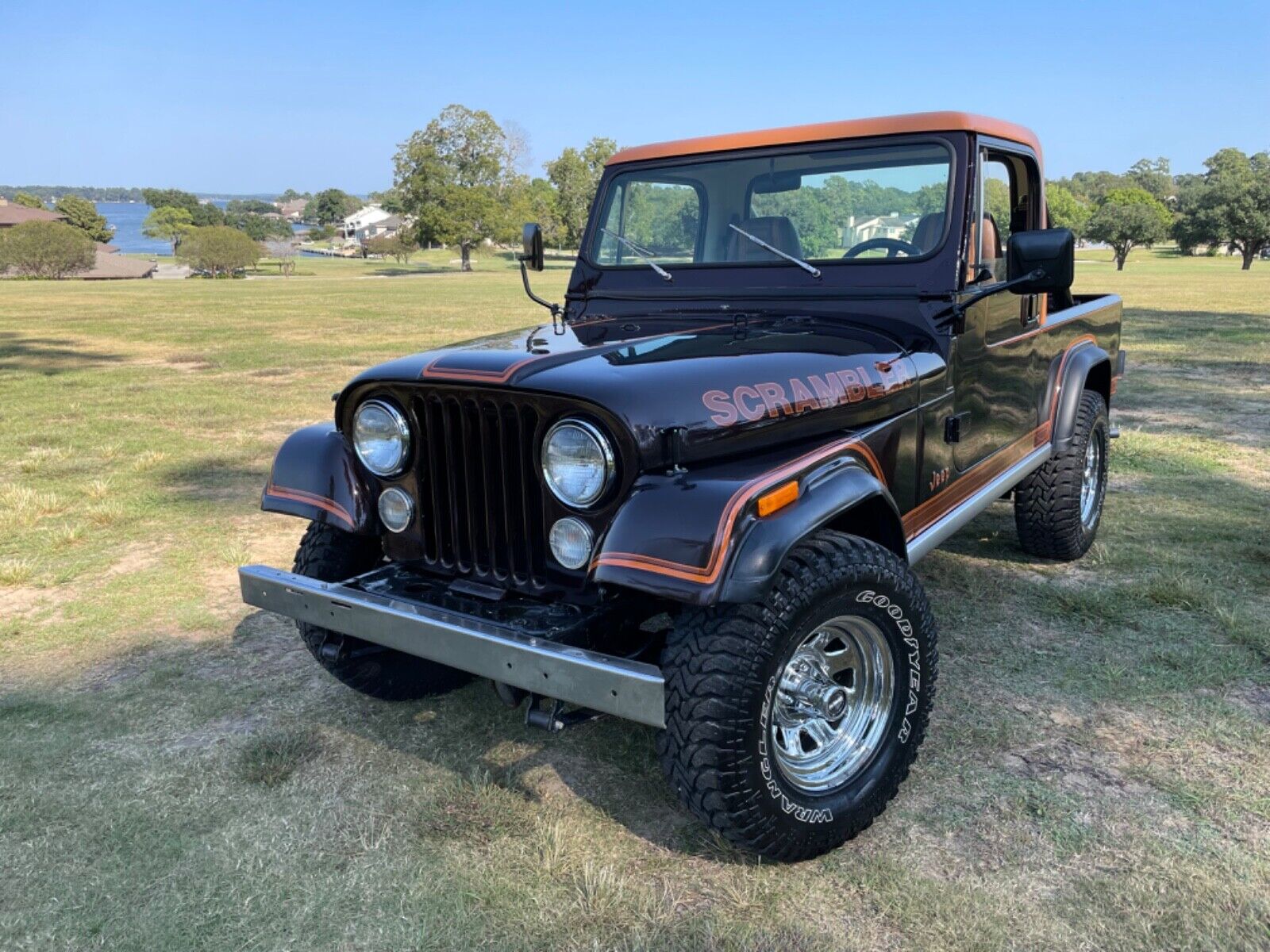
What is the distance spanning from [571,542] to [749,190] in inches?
76.2

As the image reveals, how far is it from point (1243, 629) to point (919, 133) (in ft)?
7.51

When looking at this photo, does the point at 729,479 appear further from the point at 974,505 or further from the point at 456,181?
the point at 456,181

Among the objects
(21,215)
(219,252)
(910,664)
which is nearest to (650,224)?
(910,664)

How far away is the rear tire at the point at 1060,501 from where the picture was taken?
442cm

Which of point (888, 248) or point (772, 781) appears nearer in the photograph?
point (772, 781)

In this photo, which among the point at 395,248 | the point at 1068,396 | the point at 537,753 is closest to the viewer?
the point at 537,753

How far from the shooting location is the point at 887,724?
2629 mm

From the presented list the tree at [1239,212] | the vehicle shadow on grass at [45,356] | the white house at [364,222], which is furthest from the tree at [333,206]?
the vehicle shadow on grass at [45,356]

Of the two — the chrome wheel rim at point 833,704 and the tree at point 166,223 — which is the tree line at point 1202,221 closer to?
the chrome wheel rim at point 833,704

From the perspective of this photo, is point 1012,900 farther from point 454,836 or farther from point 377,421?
point 377,421

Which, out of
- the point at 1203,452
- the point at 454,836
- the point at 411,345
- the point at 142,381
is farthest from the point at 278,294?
the point at 454,836

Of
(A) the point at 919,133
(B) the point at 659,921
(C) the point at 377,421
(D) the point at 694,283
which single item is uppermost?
(A) the point at 919,133

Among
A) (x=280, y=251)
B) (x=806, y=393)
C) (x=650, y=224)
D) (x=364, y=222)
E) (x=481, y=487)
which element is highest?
(x=364, y=222)

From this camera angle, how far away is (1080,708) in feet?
10.6
